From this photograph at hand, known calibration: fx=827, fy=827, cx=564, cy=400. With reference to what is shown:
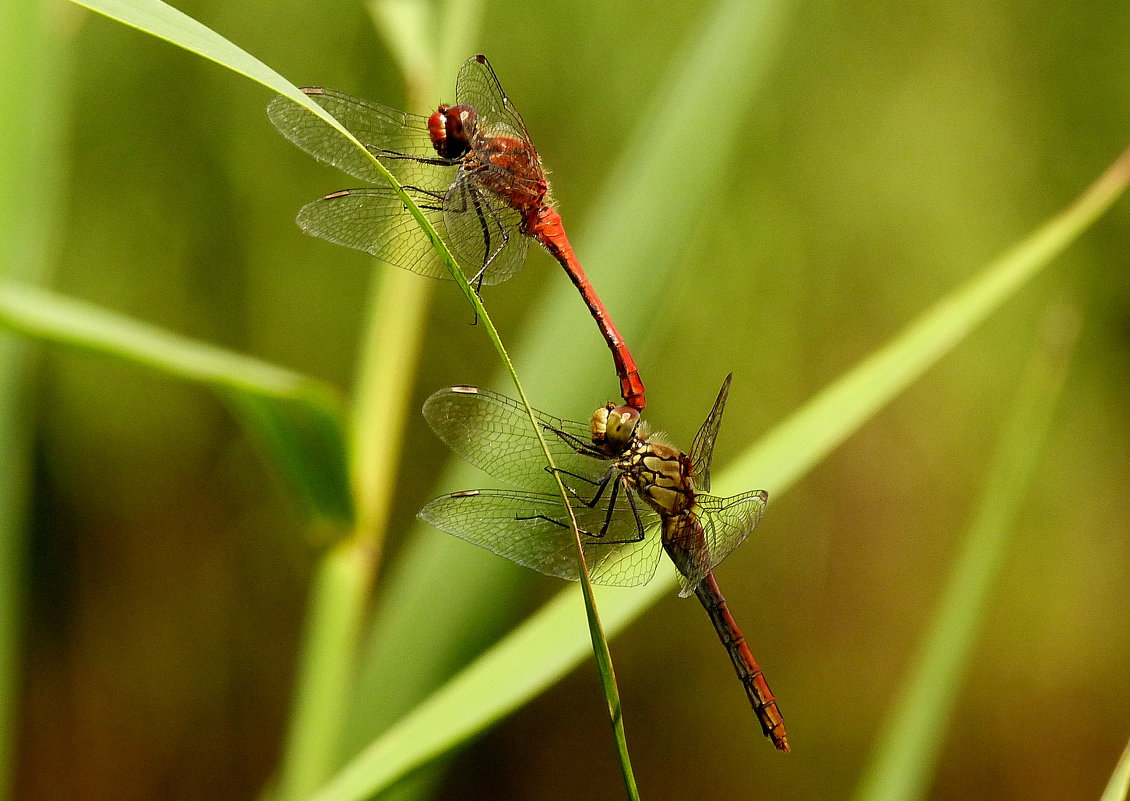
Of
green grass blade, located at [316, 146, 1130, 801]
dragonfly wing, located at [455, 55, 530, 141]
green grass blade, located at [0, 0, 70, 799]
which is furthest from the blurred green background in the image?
green grass blade, located at [316, 146, 1130, 801]

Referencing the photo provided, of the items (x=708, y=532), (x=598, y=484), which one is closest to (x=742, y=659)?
(x=708, y=532)

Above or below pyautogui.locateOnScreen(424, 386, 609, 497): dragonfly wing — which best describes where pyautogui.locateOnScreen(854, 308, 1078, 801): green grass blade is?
below

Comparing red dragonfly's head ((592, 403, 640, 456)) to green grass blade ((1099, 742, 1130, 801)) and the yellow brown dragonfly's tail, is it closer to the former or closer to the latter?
the yellow brown dragonfly's tail

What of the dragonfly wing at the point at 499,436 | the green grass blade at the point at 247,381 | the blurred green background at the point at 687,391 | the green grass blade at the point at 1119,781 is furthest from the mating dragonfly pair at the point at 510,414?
the blurred green background at the point at 687,391

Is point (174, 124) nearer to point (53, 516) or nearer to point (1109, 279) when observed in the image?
point (53, 516)

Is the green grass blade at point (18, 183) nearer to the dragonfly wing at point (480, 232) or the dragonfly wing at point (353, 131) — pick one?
the dragonfly wing at point (353, 131)

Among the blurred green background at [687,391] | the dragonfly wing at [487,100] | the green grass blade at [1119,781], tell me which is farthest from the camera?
the blurred green background at [687,391]

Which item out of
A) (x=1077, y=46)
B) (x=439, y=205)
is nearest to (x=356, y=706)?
A: (x=439, y=205)
